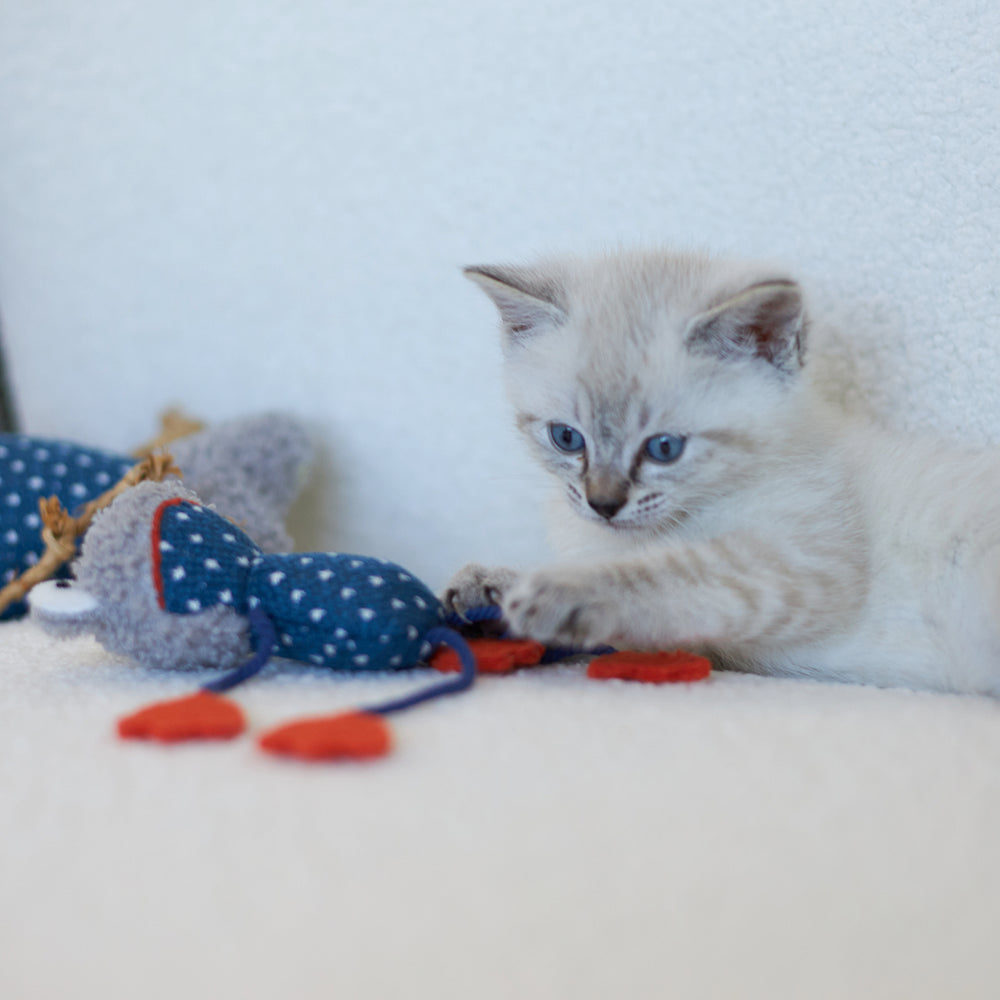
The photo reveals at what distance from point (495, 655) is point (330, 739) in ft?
0.93

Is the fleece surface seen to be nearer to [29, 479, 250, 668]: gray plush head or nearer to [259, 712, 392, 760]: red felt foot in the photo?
[259, 712, 392, 760]: red felt foot

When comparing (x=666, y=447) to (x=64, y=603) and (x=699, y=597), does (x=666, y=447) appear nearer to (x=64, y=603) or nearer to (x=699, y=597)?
(x=699, y=597)

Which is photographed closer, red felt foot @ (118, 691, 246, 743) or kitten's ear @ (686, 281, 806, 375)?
red felt foot @ (118, 691, 246, 743)

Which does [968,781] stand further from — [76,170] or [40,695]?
[76,170]

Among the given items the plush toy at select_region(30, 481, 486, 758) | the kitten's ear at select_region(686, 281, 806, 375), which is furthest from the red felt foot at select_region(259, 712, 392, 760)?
the kitten's ear at select_region(686, 281, 806, 375)

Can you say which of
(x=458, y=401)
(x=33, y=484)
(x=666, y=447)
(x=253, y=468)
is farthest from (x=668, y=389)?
(x=33, y=484)

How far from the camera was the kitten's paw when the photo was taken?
986mm

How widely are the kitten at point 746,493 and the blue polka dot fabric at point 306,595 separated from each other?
0.11 m

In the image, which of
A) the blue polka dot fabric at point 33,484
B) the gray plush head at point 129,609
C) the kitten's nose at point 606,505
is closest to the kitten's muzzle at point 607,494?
the kitten's nose at point 606,505

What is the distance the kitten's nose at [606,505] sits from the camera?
0.97 m

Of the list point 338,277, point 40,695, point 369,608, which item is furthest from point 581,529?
point 338,277

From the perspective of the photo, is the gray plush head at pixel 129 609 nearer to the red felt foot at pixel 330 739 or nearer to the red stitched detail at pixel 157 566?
Result: the red stitched detail at pixel 157 566

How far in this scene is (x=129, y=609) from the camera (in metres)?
0.87

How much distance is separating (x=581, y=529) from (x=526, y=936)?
687 millimetres
